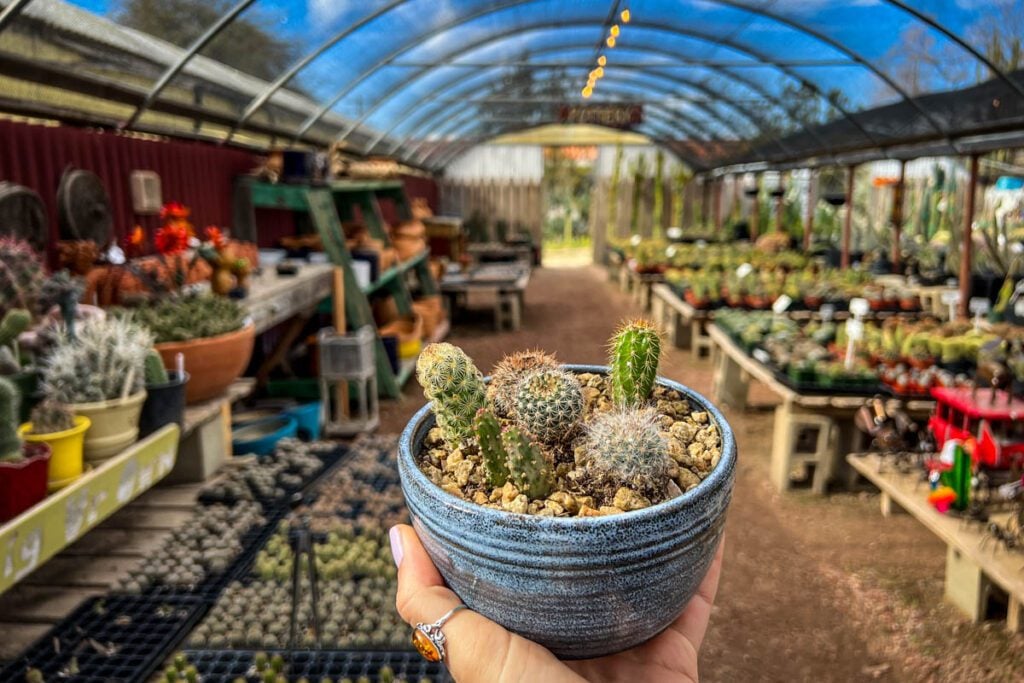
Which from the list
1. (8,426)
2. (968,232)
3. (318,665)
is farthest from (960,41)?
(8,426)

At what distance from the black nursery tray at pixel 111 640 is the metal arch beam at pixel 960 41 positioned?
587 centimetres

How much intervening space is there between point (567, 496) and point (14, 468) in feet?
5.01

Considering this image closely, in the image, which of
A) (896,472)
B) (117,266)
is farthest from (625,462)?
(896,472)

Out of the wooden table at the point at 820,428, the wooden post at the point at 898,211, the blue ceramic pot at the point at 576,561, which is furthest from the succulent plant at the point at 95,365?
the wooden post at the point at 898,211

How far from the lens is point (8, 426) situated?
1741 millimetres

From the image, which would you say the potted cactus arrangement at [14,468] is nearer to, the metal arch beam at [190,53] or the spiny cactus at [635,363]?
the spiny cactus at [635,363]

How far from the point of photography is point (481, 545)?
84 centimetres

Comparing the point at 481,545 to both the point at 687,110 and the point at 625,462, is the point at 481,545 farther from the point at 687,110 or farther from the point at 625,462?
the point at 687,110

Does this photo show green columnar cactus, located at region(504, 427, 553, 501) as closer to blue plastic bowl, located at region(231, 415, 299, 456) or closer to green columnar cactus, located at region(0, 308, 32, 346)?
green columnar cactus, located at region(0, 308, 32, 346)

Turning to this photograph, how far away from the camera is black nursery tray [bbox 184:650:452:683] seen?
2.14 meters

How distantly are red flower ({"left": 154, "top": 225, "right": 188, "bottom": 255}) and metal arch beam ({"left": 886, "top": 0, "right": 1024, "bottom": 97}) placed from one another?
5.08m

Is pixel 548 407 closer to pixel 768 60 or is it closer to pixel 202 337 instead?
pixel 202 337

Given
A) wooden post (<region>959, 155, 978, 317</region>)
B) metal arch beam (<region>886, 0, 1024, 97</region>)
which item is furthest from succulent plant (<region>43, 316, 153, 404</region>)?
wooden post (<region>959, 155, 978, 317</region>)

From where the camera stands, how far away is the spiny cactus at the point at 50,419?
1.96 m
